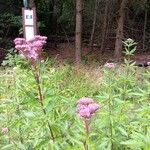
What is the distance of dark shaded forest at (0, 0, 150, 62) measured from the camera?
1912cm

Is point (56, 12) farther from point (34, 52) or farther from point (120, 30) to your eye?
point (34, 52)

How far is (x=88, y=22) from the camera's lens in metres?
21.2

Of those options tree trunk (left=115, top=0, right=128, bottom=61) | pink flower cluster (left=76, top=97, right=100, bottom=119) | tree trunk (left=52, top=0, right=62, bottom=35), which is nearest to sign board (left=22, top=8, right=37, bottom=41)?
tree trunk (left=115, top=0, right=128, bottom=61)

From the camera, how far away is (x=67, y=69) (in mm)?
10164

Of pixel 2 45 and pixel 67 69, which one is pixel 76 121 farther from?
pixel 2 45

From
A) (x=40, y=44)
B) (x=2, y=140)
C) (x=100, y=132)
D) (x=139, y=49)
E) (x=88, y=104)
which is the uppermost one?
(x=40, y=44)

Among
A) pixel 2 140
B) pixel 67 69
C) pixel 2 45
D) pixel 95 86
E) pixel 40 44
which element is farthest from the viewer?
pixel 2 45

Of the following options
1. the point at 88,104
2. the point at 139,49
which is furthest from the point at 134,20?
the point at 88,104

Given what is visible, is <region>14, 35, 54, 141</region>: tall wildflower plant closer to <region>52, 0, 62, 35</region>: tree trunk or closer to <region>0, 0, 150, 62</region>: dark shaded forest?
<region>0, 0, 150, 62</region>: dark shaded forest

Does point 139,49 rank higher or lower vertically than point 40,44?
lower

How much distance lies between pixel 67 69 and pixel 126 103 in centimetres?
635

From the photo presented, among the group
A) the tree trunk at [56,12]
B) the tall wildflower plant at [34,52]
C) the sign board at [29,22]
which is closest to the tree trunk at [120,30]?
the tree trunk at [56,12]

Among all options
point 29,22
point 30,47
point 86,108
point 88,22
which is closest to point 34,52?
point 30,47

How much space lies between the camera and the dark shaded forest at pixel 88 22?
19.1 metres
